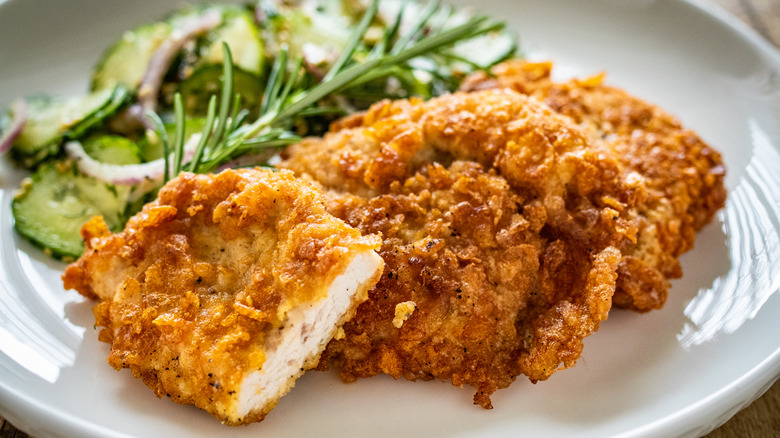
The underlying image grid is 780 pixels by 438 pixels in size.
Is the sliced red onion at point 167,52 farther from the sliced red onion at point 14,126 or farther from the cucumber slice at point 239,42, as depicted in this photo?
the sliced red onion at point 14,126

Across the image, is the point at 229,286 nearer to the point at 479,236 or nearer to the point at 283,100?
the point at 479,236

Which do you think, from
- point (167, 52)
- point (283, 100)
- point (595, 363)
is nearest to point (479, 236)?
point (595, 363)

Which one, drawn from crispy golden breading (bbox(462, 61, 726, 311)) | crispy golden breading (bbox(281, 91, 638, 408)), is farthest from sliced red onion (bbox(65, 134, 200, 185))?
crispy golden breading (bbox(462, 61, 726, 311))

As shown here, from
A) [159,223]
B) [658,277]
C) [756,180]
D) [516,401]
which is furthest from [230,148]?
[756,180]

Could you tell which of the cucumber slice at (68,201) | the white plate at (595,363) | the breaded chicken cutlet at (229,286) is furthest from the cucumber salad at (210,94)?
the breaded chicken cutlet at (229,286)

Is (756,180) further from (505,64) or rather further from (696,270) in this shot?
(505,64)

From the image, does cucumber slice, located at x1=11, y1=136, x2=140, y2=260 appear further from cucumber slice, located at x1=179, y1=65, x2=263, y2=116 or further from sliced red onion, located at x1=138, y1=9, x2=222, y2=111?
cucumber slice, located at x1=179, y1=65, x2=263, y2=116
